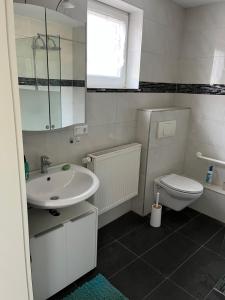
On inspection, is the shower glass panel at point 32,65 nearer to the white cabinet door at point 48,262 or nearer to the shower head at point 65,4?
the shower head at point 65,4

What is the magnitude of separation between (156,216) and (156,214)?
0.08 ft

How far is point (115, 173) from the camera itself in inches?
84.6

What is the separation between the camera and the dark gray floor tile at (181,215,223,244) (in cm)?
229

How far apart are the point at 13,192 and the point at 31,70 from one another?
0.89m

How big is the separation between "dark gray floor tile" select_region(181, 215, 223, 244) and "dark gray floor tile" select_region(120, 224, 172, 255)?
0.21 metres

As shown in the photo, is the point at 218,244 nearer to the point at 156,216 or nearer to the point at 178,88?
the point at 156,216

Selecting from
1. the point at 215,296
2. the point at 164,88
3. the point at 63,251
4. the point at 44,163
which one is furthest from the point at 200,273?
the point at 164,88

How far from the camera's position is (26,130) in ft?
5.06

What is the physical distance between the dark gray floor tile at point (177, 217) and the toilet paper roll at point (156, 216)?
0.46 feet

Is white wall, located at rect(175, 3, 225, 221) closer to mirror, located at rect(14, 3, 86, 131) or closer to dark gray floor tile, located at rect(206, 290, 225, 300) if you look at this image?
dark gray floor tile, located at rect(206, 290, 225, 300)

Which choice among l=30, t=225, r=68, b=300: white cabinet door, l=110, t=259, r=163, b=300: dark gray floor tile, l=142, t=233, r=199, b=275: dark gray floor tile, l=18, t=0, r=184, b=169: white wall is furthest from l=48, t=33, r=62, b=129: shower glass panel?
l=142, t=233, r=199, b=275: dark gray floor tile

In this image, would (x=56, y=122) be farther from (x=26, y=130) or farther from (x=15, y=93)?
(x=15, y=93)

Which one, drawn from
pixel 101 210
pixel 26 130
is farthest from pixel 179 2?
pixel 101 210

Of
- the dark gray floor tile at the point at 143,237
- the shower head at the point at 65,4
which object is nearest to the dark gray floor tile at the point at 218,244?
the dark gray floor tile at the point at 143,237
